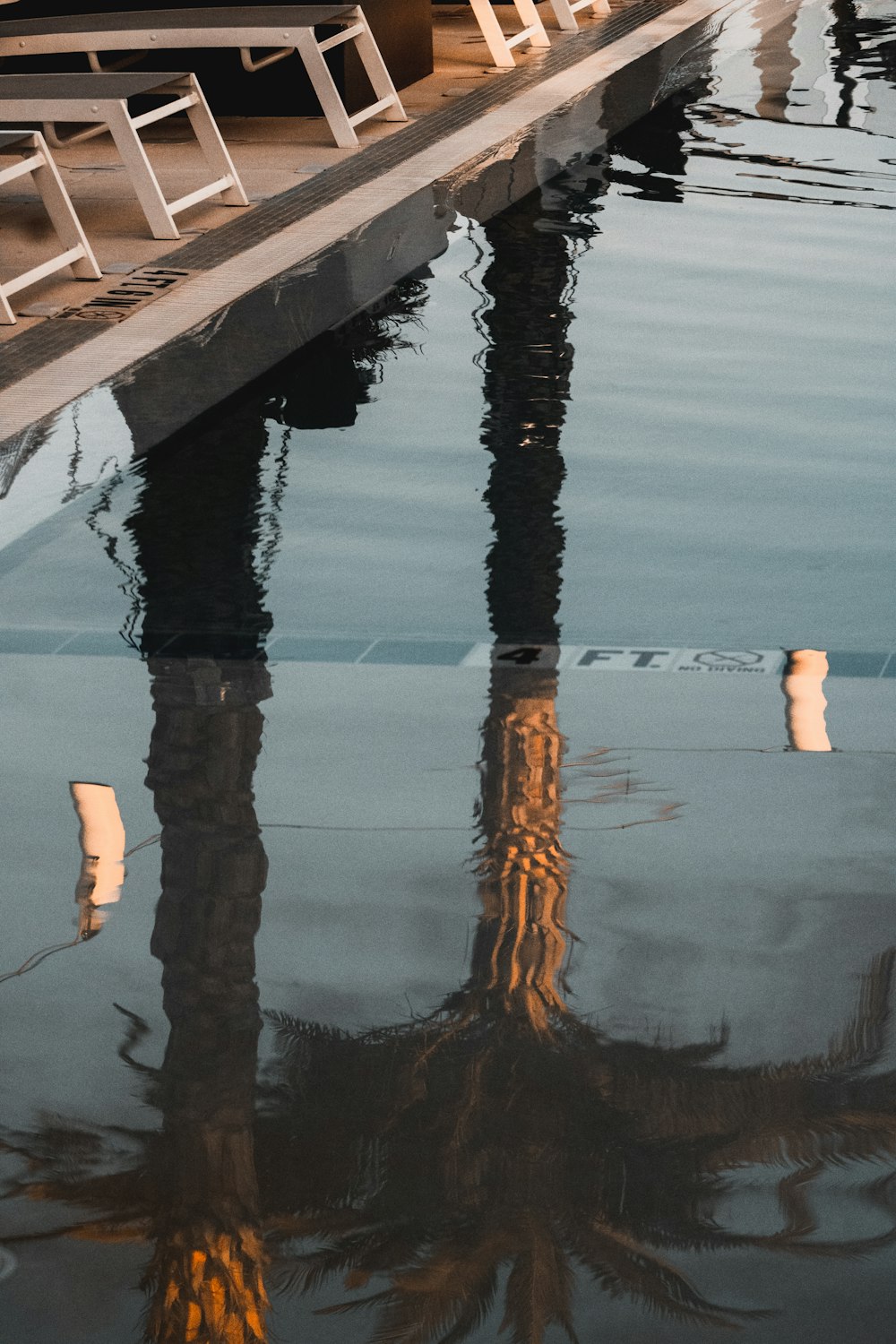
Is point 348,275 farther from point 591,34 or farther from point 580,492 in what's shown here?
point 591,34

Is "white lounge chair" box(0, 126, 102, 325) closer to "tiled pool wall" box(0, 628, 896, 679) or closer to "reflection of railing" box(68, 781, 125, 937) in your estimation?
"tiled pool wall" box(0, 628, 896, 679)

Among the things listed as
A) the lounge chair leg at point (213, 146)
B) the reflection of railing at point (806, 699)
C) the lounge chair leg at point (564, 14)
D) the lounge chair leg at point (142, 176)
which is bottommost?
the reflection of railing at point (806, 699)

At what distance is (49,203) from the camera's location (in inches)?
215

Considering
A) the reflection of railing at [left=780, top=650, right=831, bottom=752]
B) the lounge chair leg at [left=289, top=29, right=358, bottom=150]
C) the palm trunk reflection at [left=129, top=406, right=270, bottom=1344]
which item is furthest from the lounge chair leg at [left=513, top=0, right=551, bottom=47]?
the reflection of railing at [left=780, top=650, right=831, bottom=752]

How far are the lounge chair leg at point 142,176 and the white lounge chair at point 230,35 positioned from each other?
1362 millimetres

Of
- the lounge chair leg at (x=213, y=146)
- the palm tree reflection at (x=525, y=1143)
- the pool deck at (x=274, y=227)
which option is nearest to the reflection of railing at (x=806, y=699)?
the palm tree reflection at (x=525, y=1143)

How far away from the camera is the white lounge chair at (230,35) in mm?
7188

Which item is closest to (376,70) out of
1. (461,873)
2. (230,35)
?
(230,35)

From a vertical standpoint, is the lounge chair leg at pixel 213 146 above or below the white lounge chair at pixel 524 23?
below

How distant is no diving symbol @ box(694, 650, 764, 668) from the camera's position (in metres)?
2.87

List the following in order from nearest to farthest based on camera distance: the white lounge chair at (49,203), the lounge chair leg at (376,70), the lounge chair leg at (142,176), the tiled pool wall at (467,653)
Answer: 1. the tiled pool wall at (467,653)
2. the white lounge chair at (49,203)
3. the lounge chair leg at (142,176)
4. the lounge chair leg at (376,70)

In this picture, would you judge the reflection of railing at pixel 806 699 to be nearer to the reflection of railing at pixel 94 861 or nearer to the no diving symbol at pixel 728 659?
the no diving symbol at pixel 728 659

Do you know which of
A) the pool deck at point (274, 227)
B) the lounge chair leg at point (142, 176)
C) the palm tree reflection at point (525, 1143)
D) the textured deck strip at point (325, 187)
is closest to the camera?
the palm tree reflection at point (525, 1143)

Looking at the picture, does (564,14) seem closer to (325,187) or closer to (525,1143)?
(325,187)
